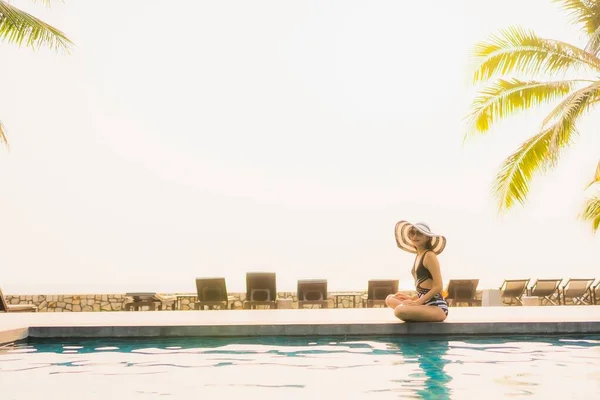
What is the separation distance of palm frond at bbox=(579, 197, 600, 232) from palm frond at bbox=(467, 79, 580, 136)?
4808 millimetres

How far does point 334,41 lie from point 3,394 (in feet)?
65.8

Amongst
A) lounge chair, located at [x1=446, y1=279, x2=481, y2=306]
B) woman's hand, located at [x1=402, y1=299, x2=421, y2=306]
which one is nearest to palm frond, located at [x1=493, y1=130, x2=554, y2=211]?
lounge chair, located at [x1=446, y1=279, x2=481, y2=306]

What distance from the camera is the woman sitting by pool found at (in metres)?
7.54

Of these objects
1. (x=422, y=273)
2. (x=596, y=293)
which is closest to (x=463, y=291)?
(x=596, y=293)

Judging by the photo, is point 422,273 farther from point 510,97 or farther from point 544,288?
point 544,288

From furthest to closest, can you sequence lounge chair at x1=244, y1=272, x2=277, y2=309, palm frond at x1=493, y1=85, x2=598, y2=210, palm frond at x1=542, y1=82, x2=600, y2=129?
lounge chair at x1=244, y1=272, x2=277, y2=309, palm frond at x1=493, y1=85, x2=598, y2=210, palm frond at x1=542, y1=82, x2=600, y2=129

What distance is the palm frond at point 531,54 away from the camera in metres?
11.5

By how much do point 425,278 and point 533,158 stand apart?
4.84m

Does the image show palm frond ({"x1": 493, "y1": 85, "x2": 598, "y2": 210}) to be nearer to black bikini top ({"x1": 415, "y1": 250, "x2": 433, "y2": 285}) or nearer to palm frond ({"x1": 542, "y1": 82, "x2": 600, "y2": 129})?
palm frond ({"x1": 542, "y1": 82, "x2": 600, "y2": 129})

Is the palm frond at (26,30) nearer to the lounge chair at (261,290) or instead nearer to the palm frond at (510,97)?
the lounge chair at (261,290)

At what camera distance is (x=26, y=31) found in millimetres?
10852

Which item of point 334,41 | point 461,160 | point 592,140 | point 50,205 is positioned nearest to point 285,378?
point 592,140

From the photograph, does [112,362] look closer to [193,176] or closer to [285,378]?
[285,378]

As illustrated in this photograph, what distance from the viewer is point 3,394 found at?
15.5ft
